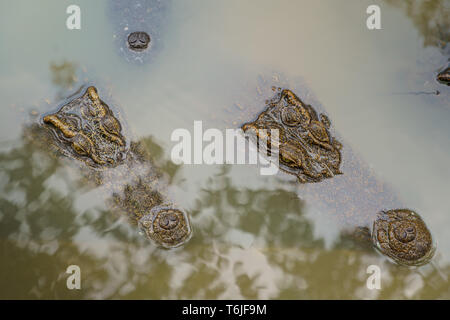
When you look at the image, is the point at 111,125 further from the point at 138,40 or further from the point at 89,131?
the point at 138,40

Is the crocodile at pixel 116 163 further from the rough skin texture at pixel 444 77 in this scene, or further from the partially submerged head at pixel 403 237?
the rough skin texture at pixel 444 77

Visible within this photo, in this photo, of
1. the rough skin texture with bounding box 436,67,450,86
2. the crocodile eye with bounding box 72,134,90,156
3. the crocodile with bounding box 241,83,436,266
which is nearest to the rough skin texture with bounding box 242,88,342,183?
the crocodile with bounding box 241,83,436,266

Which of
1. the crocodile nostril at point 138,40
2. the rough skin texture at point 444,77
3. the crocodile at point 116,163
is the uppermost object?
the crocodile nostril at point 138,40

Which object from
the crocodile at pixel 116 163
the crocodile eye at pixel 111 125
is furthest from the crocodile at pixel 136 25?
the crocodile eye at pixel 111 125

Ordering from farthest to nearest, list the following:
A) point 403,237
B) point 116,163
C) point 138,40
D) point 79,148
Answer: point 138,40 → point 116,163 → point 79,148 → point 403,237

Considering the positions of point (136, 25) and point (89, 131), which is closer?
point (89, 131)

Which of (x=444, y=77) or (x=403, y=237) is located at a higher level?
(x=444, y=77)

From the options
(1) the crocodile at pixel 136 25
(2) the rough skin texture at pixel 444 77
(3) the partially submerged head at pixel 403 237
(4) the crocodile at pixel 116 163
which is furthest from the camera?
(1) the crocodile at pixel 136 25
